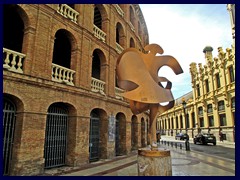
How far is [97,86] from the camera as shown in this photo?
11273mm

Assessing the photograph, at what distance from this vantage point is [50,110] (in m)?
8.86

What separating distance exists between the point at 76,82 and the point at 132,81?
4182mm

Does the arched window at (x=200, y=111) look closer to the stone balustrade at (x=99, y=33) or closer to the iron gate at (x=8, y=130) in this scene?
the stone balustrade at (x=99, y=33)

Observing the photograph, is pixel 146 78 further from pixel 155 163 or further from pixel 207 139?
pixel 207 139

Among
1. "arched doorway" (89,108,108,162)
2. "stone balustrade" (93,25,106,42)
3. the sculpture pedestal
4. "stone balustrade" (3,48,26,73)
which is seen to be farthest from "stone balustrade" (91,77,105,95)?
the sculpture pedestal

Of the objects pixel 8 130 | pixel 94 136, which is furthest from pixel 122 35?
pixel 8 130

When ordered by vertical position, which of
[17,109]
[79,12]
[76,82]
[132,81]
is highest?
[79,12]

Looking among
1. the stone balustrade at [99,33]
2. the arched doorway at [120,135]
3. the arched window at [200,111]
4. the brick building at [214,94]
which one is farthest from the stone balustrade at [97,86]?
the arched window at [200,111]

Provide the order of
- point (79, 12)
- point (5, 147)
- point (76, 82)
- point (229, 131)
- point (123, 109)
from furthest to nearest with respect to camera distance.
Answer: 1. point (229, 131)
2. point (123, 109)
3. point (79, 12)
4. point (76, 82)
5. point (5, 147)

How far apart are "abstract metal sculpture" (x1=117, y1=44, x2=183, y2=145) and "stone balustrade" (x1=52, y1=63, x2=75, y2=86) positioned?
347 centimetres

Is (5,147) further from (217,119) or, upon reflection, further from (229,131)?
(217,119)

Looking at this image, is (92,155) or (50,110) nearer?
(50,110)

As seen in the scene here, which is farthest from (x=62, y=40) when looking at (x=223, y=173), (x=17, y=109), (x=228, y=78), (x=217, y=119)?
(x=217, y=119)

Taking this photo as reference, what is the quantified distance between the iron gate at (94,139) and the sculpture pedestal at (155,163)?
18.6ft
